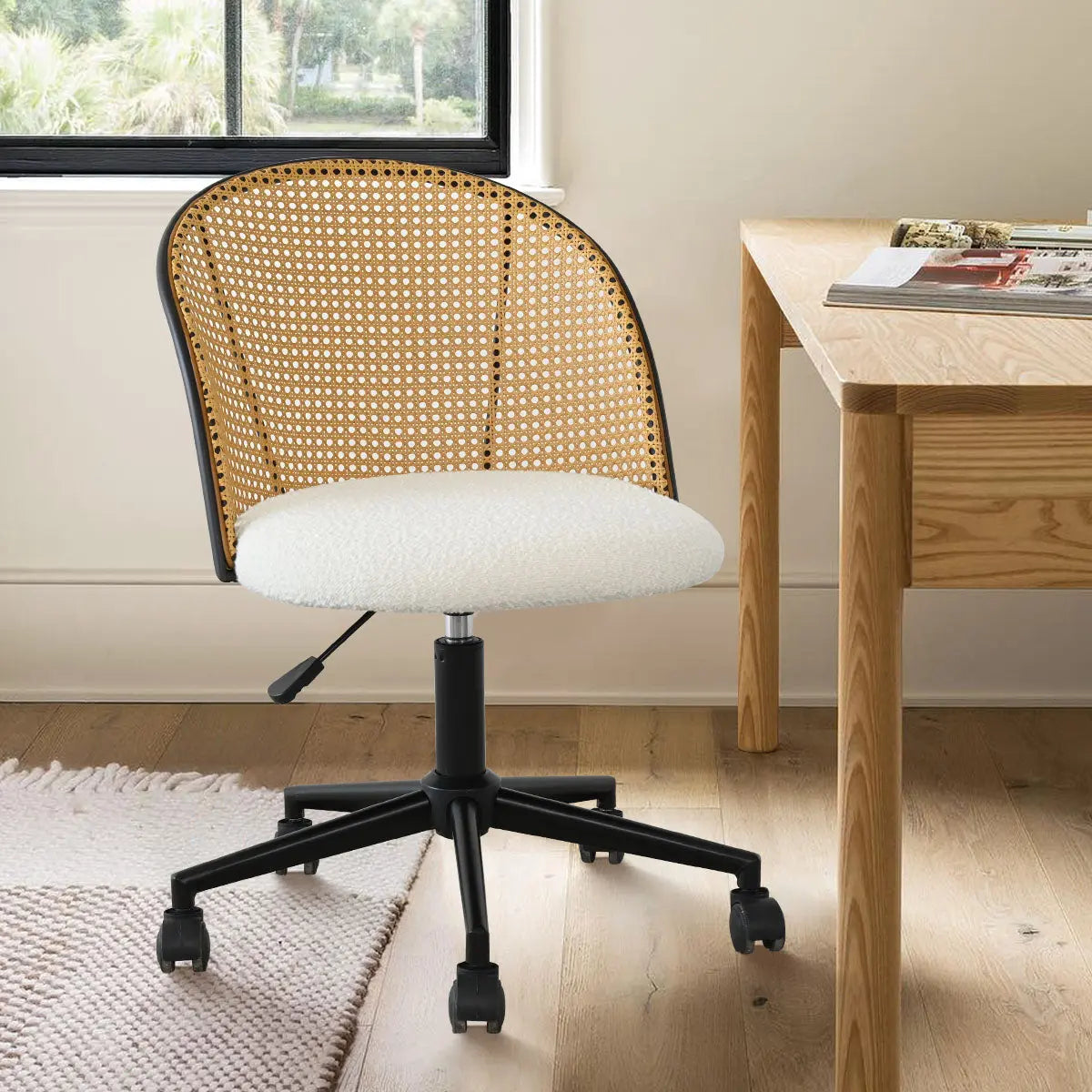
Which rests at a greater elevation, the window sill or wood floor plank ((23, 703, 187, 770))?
the window sill

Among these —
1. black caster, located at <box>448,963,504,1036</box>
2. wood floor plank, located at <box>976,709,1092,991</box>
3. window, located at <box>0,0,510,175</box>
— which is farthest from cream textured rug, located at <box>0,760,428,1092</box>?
window, located at <box>0,0,510,175</box>

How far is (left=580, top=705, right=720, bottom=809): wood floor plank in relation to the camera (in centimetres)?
208

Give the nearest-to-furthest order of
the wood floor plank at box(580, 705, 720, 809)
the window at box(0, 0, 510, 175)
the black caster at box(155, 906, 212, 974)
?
the black caster at box(155, 906, 212, 974), the wood floor plank at box(580, 705, 720, 809), the window at box(0, 0, 510, 175)

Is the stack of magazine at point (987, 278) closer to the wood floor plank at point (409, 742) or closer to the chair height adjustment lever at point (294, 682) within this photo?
the chair height adjustment lever at point (294, 682)

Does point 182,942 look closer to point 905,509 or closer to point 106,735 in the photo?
point 106,735

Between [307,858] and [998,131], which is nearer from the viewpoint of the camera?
[307,858]

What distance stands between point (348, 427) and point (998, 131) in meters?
1.13

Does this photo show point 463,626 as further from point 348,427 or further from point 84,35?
point 84,35

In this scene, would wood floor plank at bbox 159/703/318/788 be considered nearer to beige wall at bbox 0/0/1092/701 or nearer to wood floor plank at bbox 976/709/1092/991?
beige wall at bbox 0/0/1092/701

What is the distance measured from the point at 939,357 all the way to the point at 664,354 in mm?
1269

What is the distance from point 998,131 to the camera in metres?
2.27

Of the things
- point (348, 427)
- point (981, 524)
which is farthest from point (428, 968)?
point (981, 524)

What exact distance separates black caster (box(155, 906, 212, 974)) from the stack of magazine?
902 mm

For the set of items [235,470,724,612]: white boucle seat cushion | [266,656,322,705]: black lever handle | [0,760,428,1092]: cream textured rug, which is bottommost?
[0,760,428,1092]: cream textured rug
